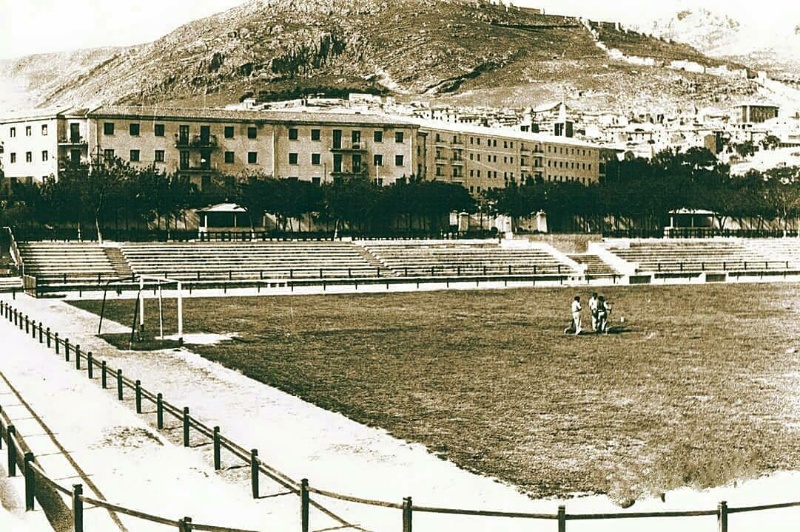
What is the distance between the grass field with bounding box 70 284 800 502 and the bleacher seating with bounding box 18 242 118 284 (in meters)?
14.1

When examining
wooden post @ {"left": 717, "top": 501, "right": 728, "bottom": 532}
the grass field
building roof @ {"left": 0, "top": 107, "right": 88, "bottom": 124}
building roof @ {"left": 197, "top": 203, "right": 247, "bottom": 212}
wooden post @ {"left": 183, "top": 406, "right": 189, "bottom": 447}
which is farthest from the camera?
building roof @ {"left": 0, "top": 107, "right": 88, "bottom": 124}

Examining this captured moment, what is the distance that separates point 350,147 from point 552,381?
7595 cm

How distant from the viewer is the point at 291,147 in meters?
92.2

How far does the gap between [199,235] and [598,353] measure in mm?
54562

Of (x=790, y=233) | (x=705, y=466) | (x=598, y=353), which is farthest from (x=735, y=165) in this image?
(x=705, y=466)

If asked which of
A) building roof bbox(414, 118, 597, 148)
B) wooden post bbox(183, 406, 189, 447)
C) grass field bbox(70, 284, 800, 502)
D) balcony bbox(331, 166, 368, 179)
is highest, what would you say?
building roof bbox(414, 118, 597, 148)

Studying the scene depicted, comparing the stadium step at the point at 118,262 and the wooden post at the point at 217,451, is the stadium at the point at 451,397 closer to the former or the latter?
the wooden post at the point at 217,451

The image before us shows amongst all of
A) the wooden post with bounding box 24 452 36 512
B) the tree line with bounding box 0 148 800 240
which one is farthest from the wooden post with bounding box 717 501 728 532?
the tree line with bounding box 0 148 800 240

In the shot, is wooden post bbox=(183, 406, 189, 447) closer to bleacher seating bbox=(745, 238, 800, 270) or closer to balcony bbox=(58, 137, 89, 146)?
bleacher seating bbox=(745, 238, 800, 270)

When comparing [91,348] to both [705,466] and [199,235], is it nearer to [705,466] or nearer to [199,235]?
[705,466]

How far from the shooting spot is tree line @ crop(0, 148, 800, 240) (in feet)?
246

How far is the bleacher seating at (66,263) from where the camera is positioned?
53138 mm

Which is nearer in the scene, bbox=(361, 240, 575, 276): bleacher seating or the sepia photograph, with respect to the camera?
the sepia photograph

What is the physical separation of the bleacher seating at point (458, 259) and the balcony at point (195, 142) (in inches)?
1024
